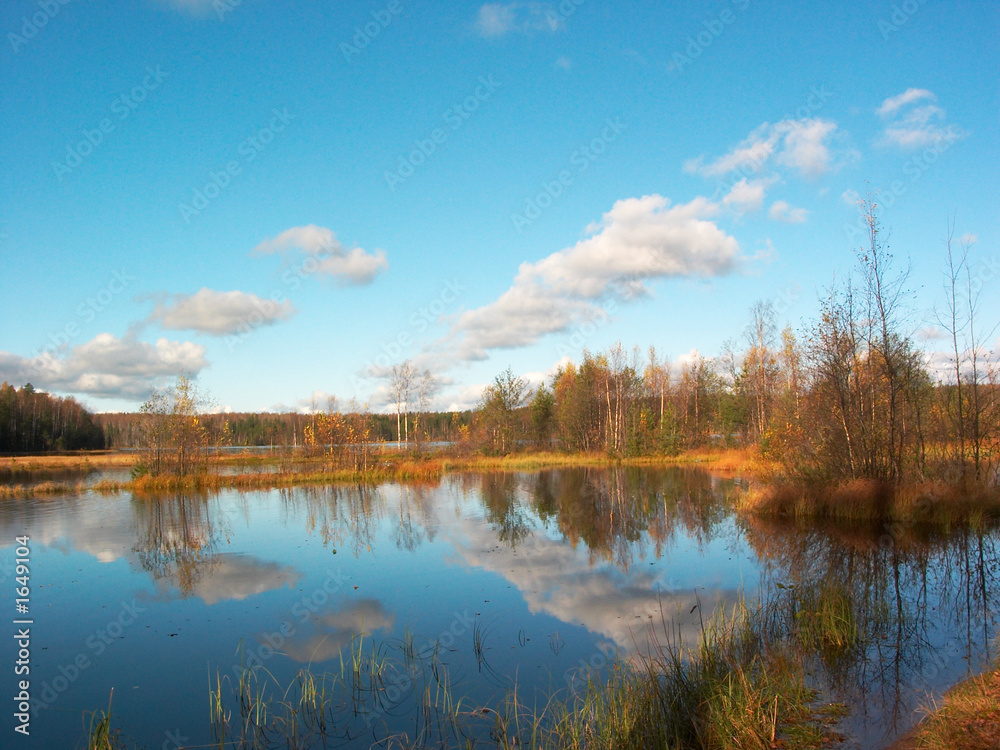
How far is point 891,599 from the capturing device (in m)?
9.09

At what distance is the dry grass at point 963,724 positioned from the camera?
13.6 feet

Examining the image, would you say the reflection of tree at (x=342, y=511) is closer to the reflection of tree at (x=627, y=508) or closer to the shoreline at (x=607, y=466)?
the shoreline at (x=607, y=466)

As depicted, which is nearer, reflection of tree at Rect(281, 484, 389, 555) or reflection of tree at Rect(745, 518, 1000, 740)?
reflection of tree at Rect(745, 518, 1000, 740)

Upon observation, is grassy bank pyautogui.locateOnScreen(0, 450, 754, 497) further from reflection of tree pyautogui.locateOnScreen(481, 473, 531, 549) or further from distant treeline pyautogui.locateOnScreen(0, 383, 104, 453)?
distant treeline pyautogui.locateOnScreen(0, 383, 104, 453)

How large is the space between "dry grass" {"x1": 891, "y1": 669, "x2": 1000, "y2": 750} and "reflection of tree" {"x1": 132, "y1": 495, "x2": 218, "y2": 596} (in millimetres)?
11337

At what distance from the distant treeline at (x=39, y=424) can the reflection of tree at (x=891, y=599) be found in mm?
74969

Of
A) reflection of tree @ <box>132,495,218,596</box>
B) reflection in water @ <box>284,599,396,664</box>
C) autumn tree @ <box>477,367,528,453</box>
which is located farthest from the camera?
autumn tree @ <box>477,367,528,453</box>

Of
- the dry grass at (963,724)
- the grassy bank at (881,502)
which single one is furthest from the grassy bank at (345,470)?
the dry grass at (963,724)

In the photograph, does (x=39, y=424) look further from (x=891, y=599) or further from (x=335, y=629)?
(x=891, y=599)

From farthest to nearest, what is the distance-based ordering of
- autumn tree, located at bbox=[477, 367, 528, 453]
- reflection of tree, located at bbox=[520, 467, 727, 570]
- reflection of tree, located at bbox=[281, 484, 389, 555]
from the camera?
autumn tree, located at bbox=[477, 367, 528, 453]
reflection of tree, located at bbox=[281, 484, 389, 555]
reflection of tree, located at bbox=[520, 467, 727, 570]

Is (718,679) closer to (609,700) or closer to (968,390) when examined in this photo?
(609,700)

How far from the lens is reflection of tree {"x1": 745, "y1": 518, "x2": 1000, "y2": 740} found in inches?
240

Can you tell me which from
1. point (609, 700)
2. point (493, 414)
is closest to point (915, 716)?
point (609, 700)

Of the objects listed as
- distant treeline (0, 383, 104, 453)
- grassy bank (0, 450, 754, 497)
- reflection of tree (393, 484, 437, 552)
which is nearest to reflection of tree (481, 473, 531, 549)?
reflection of tree (393, 484, 437, 552)
